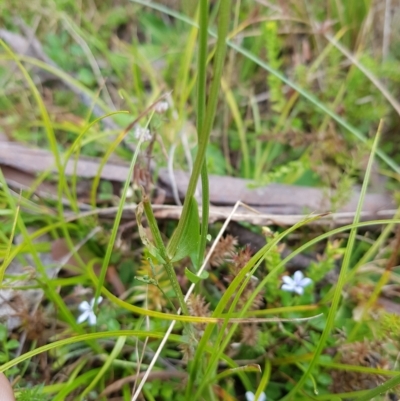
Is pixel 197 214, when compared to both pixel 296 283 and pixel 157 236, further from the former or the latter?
pixel 296 283

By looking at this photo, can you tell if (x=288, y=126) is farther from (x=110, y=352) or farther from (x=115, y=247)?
(x=110, y=352)

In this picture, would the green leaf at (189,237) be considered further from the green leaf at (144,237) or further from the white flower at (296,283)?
the white flower at (296,283)

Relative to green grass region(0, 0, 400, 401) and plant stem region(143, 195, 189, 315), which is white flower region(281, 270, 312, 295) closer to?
green grass region(0, 0, 400, 401)

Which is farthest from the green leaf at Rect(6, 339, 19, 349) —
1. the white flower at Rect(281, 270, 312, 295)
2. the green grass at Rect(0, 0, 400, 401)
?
the white flower at Rect(281, 270, 312, 295)

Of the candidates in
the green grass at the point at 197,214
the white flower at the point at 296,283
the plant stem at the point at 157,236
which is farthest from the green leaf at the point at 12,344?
the white flower at the point at 296,283

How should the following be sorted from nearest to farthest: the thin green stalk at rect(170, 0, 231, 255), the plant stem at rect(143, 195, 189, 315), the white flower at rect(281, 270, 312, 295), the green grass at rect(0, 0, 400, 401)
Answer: the thin green stalk at rect(170, 0, 231, 255), the plant stem at rect(143, 195, 189, 315), the green grass at rect(0, 0, 400, 401), the white flower at rect(281, 270, 312, 295)

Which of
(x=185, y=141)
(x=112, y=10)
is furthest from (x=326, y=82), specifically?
(x=112, y=10)

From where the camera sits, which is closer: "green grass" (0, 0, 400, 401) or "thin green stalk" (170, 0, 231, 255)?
"thin green stalk" (170, 0, 231, 255)

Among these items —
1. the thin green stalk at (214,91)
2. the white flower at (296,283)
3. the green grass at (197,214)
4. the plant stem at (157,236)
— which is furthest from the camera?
the white flower at (296,283)

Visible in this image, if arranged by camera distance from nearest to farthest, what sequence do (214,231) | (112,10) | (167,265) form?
(167,265) → (214,231) → (112,10)
